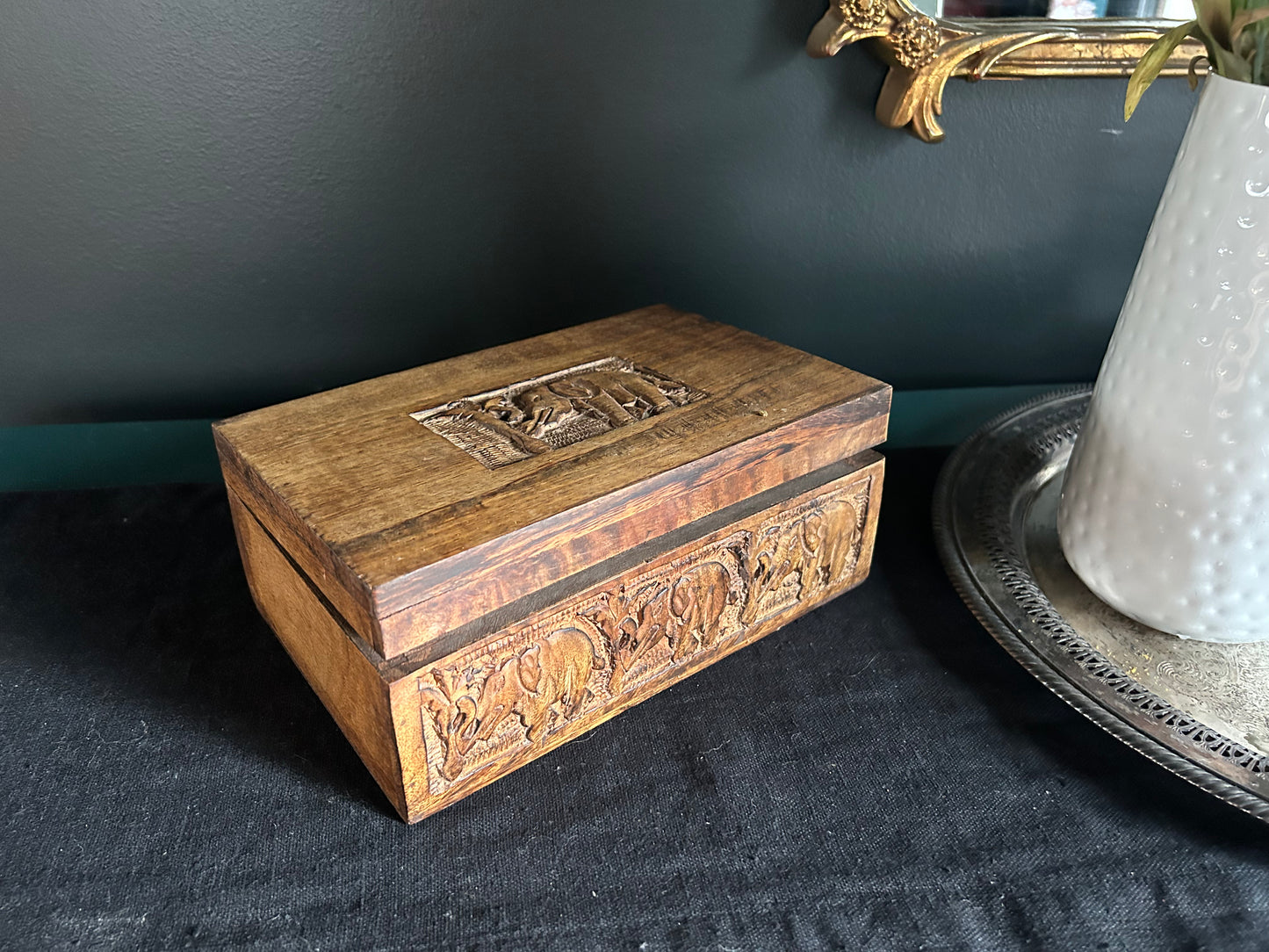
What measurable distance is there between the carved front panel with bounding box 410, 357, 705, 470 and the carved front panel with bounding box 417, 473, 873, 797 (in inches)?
5.5

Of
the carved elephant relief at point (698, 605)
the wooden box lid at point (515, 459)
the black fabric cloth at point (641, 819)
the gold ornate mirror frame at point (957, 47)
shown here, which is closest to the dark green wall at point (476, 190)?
the gold ornate mirror frame at point (957, 47)

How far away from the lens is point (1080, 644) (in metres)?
0.80

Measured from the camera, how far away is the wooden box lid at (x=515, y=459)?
0.66 metres

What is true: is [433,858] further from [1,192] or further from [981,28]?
[981,28]

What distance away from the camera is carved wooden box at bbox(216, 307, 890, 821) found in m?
0.67

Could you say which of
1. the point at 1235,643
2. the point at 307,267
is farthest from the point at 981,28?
the point at 307,267

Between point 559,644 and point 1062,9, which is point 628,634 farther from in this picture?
point 1062,9

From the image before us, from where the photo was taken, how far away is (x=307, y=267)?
108 centimetres

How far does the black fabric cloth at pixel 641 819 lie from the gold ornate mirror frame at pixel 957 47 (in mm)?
632

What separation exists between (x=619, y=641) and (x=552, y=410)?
23cm

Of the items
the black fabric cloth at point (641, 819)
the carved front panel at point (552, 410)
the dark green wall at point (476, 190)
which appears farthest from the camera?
the dark green wall at point (476, 190)

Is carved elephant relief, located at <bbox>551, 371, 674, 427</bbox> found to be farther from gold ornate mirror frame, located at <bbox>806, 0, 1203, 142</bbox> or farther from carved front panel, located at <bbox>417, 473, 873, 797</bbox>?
gold ornate mirror frame, located at <bbox>806, 0, 1203, 142</bbox>

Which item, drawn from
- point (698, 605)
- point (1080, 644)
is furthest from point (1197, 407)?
point (698, 605)

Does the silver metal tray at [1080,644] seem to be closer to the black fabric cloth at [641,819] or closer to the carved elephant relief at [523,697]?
the black fabric cloth at [641,819]
